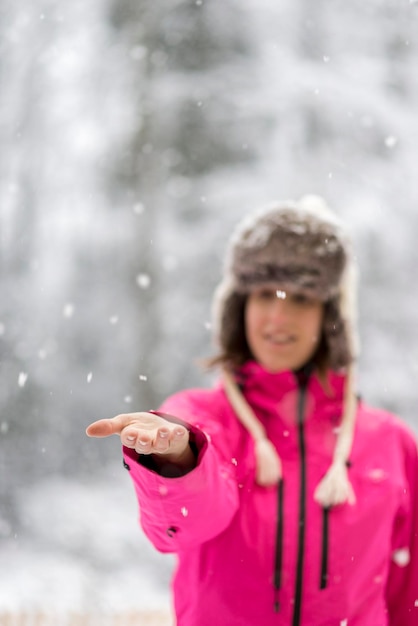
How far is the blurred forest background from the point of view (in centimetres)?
318

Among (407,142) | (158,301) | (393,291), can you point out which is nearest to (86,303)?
(158,301)

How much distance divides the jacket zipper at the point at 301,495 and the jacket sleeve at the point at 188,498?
11 centimetres

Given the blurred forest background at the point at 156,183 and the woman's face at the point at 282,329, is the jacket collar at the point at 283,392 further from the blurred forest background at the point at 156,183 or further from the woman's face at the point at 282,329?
the blurred forest background at the point at 156,183

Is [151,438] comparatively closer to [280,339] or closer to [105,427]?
[105,427]

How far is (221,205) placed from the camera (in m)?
3.55

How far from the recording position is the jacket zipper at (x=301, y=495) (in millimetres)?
822

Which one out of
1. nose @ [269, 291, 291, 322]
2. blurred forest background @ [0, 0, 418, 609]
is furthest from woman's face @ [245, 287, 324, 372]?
blurred forest background @ [0, 0, 418, 609]

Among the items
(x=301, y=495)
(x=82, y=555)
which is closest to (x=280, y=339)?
(x=301, y=495)

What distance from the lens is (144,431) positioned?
22.1 inches

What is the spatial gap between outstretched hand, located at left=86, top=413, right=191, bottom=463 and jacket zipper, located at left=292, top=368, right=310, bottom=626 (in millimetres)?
340

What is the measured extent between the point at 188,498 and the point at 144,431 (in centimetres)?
15

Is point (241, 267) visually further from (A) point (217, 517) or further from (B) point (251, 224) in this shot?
(A) point (217, 517)

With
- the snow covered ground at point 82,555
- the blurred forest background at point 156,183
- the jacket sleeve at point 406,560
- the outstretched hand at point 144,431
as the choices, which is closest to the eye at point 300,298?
the jacket sleeve at point 406,560

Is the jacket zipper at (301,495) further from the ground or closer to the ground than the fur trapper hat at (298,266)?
closer to the ground
